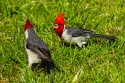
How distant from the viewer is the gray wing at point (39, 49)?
5.41 meters

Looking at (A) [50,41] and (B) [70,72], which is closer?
(B) [70,72]

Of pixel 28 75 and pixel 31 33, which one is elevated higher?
pixel 31 33

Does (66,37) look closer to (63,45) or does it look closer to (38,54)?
(63,45)

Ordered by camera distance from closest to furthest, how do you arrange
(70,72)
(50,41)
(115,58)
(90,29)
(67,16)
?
(70,72) < (115,58) < (50,41) < (90,29) < (67,16)

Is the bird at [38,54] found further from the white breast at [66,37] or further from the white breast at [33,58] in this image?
the white breast at [66,37]

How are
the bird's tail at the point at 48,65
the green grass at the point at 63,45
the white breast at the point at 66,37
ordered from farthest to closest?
the white breast at the point at 66,37 → the green grass at the point at 63,45 → the bird's tail at the point at 48,65

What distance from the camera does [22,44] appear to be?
255 inches

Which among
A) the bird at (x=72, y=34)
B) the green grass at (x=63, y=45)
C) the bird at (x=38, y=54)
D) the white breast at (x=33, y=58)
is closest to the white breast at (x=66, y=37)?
the bird at (x=72, y=34)

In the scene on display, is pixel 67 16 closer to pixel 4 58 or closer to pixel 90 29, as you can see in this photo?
pixel 90 29

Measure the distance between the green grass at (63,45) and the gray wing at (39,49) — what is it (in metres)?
0.24

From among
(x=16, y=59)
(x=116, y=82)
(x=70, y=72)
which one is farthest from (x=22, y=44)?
(x=116, y=82)

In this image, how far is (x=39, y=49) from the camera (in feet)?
18.0

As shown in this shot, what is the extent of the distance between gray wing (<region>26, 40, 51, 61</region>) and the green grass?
241 millimetres

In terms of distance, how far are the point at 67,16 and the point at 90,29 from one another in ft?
2.65
